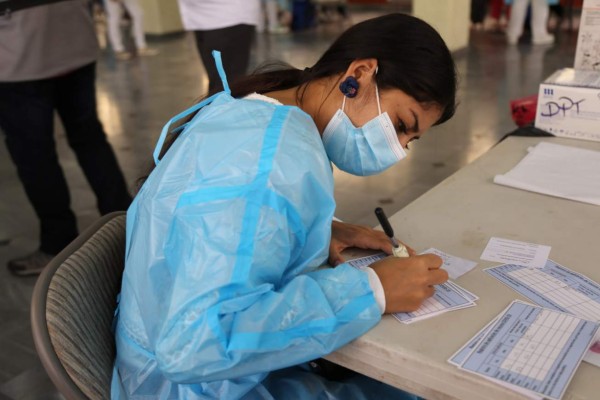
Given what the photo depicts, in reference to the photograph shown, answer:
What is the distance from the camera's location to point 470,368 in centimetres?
70

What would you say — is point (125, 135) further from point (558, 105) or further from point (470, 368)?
point (470, 368)

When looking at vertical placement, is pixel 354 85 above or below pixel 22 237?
above

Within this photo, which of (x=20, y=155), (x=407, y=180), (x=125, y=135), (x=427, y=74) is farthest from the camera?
(x=125, y=135)

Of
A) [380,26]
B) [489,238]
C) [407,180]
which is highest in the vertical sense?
[380,26]

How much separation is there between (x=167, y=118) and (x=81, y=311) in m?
3.47

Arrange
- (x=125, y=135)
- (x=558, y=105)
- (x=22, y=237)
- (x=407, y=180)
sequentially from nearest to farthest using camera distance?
(x=558, y=105)
(x=22, y=237)
(x=407, y=180)
(x=125, y=135)

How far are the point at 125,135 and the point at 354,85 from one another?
319 cm

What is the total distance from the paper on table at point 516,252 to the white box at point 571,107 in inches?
25.0

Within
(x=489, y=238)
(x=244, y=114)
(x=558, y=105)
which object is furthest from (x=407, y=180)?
(x=244, y=114)

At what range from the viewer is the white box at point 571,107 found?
149 cm

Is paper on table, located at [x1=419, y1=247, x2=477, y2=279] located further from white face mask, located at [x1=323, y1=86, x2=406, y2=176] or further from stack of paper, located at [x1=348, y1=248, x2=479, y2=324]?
white face mask, located at [x1=323, y1=86, x2=406, y2=176]

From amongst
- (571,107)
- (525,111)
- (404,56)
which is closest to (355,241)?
(404,56)

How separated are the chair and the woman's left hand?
1.16 feet

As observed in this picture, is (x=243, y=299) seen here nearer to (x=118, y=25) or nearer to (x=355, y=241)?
(x=355, y=241)
